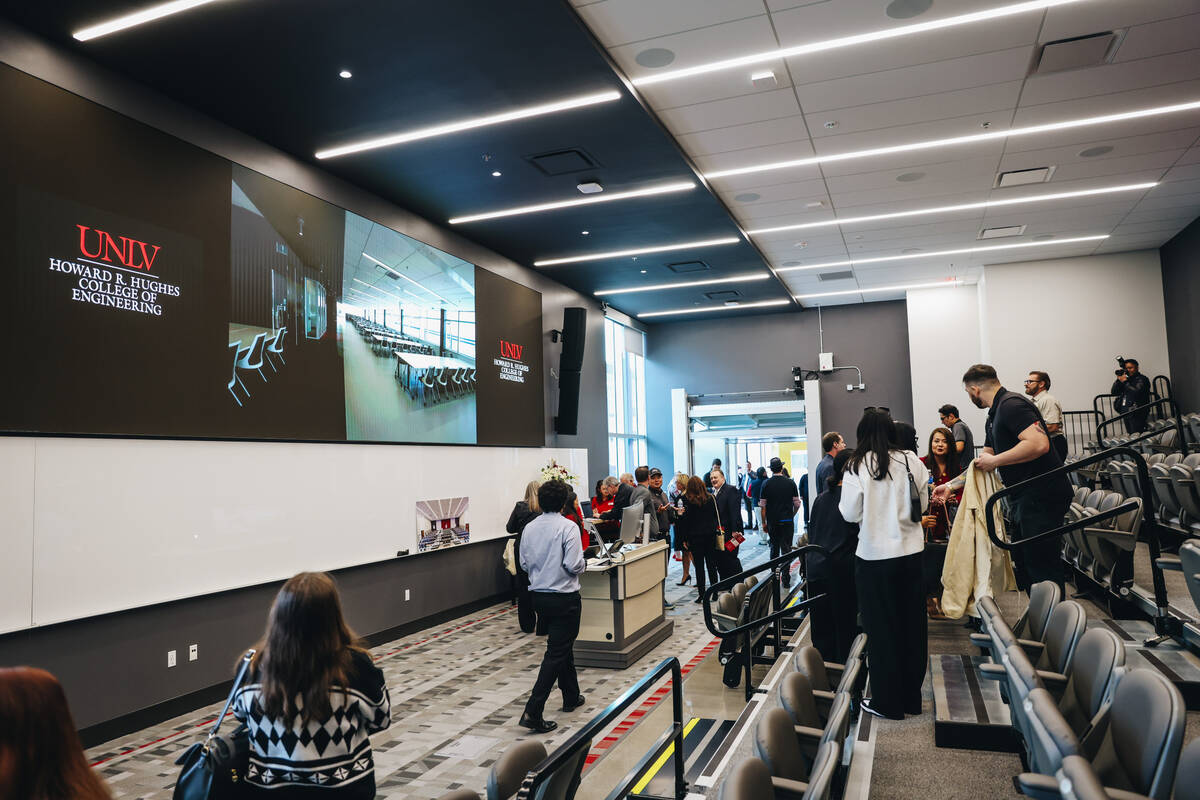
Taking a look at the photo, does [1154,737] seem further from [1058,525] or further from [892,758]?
[1058,525]

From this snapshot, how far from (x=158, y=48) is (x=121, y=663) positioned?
13.4ft

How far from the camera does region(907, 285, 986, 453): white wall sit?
44.9 ft

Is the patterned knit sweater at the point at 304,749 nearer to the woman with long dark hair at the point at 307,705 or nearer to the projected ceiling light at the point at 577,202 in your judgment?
the woman with long dark hair at the point at 307,705

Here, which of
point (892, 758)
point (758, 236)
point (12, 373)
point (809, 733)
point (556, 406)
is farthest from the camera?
point (556, 406)

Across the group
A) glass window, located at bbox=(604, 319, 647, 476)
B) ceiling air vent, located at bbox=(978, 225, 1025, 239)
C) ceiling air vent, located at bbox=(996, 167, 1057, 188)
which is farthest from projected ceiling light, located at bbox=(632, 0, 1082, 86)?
glass window, located at bbox=(604, 319, 647, 476)

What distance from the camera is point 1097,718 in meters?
2.02

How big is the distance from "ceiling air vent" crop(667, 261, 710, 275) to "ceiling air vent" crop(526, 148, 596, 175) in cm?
400

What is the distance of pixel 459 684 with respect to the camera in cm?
605

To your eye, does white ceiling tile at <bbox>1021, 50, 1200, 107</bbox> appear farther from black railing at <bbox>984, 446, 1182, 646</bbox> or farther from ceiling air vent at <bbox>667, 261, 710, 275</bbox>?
ceiling air vent at <bbox>667, 261, 710, 275</bbox>

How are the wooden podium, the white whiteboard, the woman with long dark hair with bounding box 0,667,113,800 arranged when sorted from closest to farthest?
the woman with long dark hair with bounding box 0,667,113,800
the white whiteboard
the wooden podium

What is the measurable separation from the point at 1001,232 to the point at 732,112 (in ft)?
19.5

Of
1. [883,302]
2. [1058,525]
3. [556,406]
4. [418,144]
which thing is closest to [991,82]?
[1058,525]

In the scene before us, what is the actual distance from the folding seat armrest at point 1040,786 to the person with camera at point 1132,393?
10554 millimetres

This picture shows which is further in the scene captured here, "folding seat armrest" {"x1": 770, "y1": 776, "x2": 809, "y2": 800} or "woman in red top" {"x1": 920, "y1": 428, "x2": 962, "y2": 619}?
"woman in red top" {"x1": 920, "y1": 428, "x2": 962, "y2": 619}
